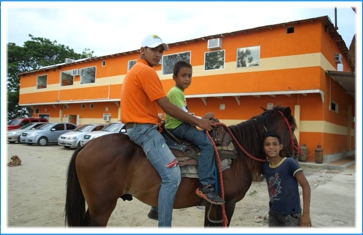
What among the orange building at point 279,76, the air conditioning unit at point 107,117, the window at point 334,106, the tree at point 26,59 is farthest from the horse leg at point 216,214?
the tree at point 26,59

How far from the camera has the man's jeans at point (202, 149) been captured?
2664mm

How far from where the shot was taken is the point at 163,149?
103 inches

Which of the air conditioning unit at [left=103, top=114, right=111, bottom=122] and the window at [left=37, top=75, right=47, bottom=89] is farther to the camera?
the window at [left=37, top=75, right=47, bottom=89]

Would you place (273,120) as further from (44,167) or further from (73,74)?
(73,74)

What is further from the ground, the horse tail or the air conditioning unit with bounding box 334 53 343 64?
the air conditioning unit with bounding box 334 53 343 64

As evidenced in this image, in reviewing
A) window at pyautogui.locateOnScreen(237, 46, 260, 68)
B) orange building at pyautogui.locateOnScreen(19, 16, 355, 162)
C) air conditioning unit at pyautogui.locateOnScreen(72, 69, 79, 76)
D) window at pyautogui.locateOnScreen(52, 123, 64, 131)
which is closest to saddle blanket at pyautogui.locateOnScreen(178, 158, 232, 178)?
orange building at pyautogui.locateOnScreen(19, 16, 355, 162)

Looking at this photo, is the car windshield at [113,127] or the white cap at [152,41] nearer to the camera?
the white cap at [152,41]

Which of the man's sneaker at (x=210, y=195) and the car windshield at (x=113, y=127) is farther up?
the car windshield at (x=113, y=127)

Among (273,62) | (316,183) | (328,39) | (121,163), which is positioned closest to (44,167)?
(121,163)

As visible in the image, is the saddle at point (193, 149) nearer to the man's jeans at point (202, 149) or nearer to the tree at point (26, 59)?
the man's jeans at point (202, 149)

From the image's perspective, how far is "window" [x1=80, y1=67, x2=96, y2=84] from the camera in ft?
65.9

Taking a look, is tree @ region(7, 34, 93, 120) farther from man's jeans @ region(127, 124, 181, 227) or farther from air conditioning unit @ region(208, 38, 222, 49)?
man's jeans @ region(127, 124, 181, 227)

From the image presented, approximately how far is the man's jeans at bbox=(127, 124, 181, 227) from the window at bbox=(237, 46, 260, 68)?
11.1 metres

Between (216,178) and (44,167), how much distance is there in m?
8.58
